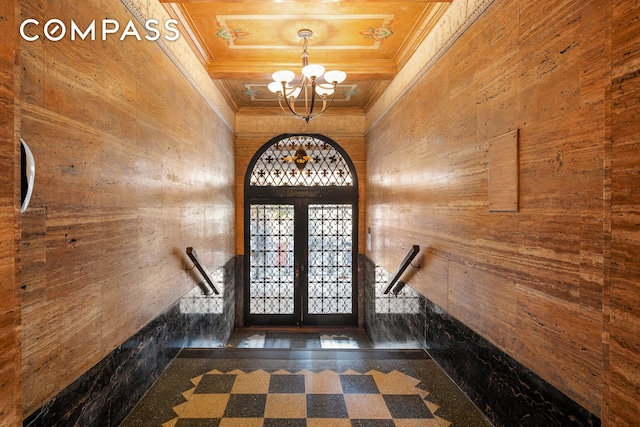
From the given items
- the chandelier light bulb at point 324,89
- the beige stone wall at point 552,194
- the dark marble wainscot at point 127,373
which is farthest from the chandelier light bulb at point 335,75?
the dark marble wainscot at point 127,373

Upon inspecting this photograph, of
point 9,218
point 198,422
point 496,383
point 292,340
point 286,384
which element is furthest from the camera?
point 292,340

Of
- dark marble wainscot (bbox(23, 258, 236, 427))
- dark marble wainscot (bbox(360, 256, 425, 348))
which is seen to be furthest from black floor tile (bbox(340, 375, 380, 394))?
dark marble wainscot (bbox(23, 258, 236, 427))

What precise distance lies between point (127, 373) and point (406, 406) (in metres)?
1.84

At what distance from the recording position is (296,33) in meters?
3.52

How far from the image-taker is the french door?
251 inches

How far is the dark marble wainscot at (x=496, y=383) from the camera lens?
1550mm

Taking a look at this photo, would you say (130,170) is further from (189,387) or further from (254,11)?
(254,11)

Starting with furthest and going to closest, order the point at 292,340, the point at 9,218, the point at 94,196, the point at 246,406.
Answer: the point at 292,340
the point at 246,406
the point at 94,196
the point at 9,218

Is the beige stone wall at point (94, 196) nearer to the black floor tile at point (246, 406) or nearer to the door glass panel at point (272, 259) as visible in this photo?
the black floor tile at point (246, 406)

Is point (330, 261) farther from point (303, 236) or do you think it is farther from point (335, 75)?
point (335, 75)

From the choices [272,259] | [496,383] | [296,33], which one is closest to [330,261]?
[272,259]

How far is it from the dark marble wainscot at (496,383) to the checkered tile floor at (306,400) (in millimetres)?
297

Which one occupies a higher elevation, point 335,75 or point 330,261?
point 335,75

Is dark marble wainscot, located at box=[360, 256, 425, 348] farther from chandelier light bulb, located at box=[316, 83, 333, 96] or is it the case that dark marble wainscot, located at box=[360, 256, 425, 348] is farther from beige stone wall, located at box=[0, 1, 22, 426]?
beige stone wall, located at box=[0, 1, 22, 426]
